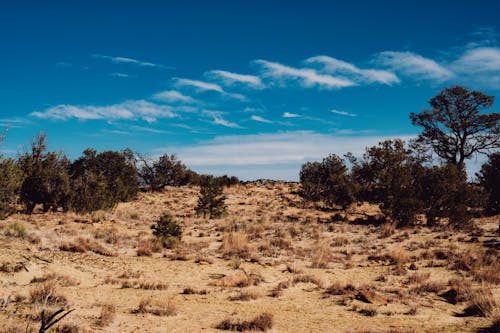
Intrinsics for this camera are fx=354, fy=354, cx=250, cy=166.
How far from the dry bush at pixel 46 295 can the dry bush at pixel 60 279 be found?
0.93m

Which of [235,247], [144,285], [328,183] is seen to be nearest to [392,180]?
[328,183]

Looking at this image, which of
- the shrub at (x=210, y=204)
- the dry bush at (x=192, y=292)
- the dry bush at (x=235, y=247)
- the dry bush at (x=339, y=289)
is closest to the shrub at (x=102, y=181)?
the shrub at (x=210, y=204)

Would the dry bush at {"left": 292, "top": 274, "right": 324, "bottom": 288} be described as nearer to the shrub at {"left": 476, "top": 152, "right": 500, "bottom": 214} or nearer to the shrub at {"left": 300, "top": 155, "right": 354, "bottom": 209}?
the shrub at {"left": 300, "top": 155, "right": 354, "bottom": 209}

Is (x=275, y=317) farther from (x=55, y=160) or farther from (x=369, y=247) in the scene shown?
(x=55, y=160)

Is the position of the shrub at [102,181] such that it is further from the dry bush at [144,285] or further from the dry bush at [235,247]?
the dry bush at [144,285]

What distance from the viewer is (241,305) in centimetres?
956

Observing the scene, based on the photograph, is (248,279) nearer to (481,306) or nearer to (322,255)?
(322,255)

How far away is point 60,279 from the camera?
10.6 m

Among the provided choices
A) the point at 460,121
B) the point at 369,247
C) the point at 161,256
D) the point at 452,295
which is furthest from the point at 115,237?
the point at 460,121

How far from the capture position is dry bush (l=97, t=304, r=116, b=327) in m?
7.63

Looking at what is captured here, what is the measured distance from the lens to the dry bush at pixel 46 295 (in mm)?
8469

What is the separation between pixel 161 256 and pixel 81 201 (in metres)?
13.2

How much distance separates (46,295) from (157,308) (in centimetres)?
275

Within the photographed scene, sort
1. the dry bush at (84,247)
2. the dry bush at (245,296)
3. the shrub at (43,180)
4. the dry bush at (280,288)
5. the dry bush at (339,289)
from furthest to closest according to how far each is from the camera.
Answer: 1. the shrub at (43,180)
2. the dry bush at (84,247)
3. the dry bush at (339,289)
4. the dry bush at (280,288)
5. the dry bush at (245,296)
